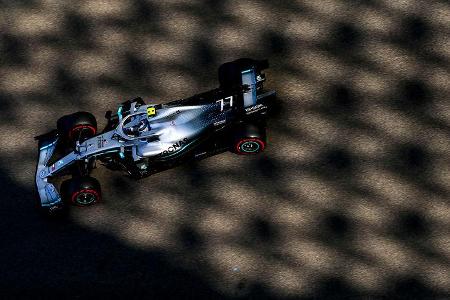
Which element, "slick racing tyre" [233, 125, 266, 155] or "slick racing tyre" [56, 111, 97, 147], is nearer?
"slick racing tyre" [233, 125, 266, 155]

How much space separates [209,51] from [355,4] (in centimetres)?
348

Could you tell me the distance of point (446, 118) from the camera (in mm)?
15164

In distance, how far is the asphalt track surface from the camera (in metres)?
13.9

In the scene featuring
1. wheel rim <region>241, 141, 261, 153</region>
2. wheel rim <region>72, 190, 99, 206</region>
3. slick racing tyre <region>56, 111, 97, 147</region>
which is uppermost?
slick racing tyre <region>56, 111, 97, 147</region>

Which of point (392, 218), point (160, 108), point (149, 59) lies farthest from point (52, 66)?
point (392, 218)

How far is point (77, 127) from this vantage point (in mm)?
14898

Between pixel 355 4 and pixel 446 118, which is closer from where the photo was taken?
pixel 446 118

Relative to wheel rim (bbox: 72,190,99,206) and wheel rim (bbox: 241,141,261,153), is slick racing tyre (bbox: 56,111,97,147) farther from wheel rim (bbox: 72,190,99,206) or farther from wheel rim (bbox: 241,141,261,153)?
wheel rim (bbox: 241,141,261,153)

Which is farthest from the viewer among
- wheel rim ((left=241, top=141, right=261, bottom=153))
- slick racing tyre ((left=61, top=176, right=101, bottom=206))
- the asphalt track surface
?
wheel rim ((left=241, top=141, right=261, bottom=153))

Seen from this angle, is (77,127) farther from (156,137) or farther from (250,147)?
(250,147)

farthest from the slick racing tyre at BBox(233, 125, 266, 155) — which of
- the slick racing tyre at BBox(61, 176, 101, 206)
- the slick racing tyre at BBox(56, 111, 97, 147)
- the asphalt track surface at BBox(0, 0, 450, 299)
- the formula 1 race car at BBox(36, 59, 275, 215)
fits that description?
the slick racing tyre at BBox(56, 111, 97, 147)

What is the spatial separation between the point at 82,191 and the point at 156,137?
1.75 m

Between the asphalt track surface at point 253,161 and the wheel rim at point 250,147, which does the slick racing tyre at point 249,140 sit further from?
the asphalt track surface at point 253,161

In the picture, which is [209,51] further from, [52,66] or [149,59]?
[52,66]
